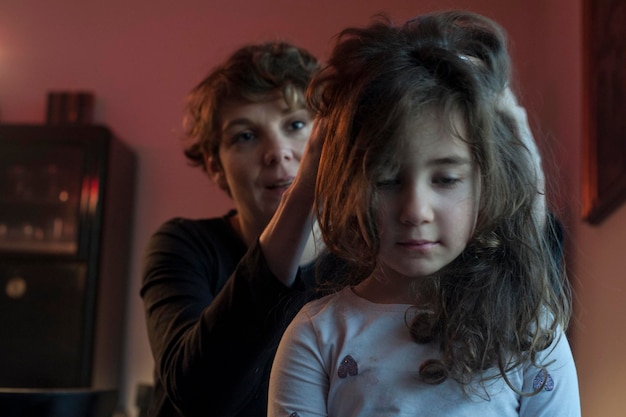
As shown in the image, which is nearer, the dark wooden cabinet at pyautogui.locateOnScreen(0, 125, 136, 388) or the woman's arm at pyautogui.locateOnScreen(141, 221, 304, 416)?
the woman's arm at pyautogui.locateOnScreen(141, 221, 304, 416)

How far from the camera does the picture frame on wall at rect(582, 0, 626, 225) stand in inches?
84.1

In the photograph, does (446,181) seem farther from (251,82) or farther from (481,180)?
(251,82)

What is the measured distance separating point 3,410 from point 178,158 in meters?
2.51

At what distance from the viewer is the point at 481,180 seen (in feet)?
2.86

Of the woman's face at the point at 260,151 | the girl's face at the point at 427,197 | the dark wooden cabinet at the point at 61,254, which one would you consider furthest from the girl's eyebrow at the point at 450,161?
the dark wooden cabinet at the point at 61,254

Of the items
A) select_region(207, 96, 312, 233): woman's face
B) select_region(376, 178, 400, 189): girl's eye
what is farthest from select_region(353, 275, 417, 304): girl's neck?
select_region(207, 96, 312, 233): woman's face

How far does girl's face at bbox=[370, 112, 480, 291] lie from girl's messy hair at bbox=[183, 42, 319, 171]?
66cm

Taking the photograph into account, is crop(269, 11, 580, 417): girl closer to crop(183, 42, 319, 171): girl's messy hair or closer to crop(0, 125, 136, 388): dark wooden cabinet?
crop(183, 42, 319, 171): girl's messy hair

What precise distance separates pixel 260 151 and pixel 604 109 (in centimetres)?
121

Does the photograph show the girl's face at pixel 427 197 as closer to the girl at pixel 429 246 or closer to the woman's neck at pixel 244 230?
the girl at pixel 429 246

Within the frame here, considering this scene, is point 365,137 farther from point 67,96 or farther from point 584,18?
point 67,96

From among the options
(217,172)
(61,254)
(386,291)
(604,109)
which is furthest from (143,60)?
(386,291)

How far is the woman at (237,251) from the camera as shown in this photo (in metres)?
1.06

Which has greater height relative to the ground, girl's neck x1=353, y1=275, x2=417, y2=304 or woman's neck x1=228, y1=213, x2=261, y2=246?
girl's neck x1=353, y1=275, x2=417, y2=304
